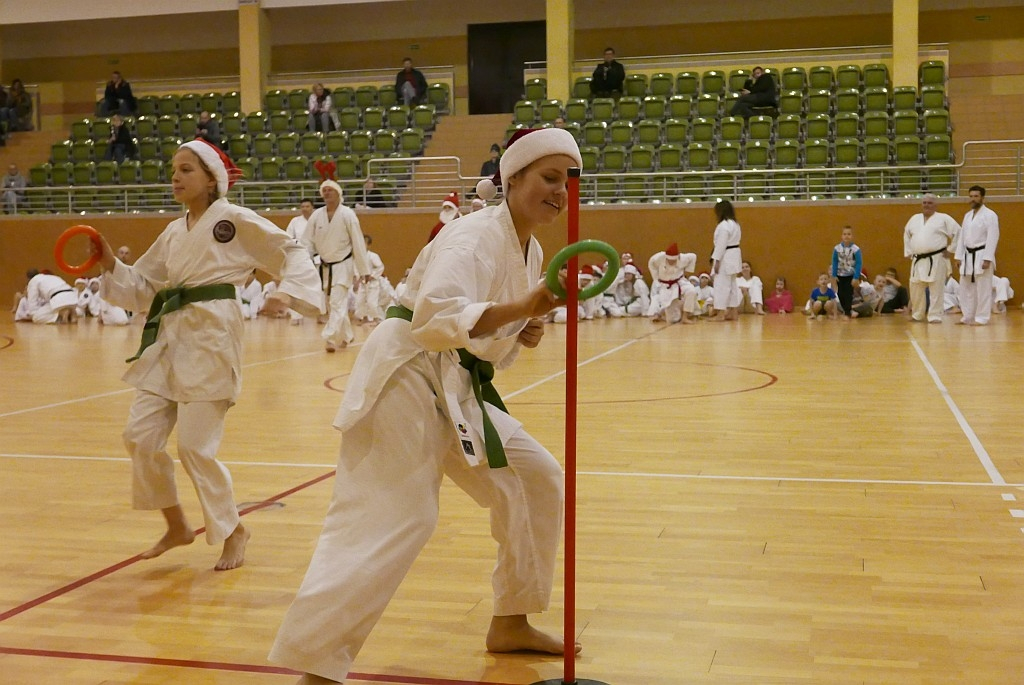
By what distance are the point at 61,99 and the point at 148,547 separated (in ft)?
77.7

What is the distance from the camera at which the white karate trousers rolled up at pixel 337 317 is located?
36.8ft

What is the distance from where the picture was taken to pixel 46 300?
17.1 metres

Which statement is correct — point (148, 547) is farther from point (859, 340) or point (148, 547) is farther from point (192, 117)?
point (192, 117)

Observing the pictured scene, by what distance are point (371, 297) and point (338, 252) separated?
4.05 metres

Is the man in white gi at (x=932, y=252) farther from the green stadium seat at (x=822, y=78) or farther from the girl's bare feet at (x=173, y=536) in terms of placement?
the girl's bare feet at (x=173, y=536)

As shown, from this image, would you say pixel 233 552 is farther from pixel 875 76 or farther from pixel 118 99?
pixel 118 99

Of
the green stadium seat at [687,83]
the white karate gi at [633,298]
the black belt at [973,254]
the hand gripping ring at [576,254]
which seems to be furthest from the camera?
the green stadium seat at [687,83]

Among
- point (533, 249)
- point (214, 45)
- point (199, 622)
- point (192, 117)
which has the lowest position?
point (199, 622)

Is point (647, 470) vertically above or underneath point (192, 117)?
underneath

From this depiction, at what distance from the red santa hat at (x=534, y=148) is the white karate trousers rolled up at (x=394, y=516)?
542mm

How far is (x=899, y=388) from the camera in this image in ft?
26.2

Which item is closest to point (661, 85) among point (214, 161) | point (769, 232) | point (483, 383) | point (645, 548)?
point (769, 232)

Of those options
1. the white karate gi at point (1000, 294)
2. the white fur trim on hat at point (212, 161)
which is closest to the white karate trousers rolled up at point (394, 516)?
the white fur trim on hat at point (212, 161)

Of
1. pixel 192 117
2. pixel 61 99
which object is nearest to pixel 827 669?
pixel 192 117
